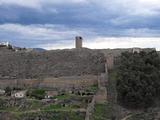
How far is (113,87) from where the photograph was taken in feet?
205

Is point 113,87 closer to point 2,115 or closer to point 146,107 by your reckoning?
point 146,107

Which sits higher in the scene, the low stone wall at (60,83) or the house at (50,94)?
the low stone wall at (60,83)

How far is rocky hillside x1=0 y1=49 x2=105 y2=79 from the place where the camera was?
70.0m

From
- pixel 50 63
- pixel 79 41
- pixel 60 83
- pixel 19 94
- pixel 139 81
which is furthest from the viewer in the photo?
pixel 79 41

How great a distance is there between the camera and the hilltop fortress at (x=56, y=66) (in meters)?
67.1

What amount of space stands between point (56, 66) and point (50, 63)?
118 cm

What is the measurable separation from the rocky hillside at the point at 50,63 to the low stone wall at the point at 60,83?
143cm

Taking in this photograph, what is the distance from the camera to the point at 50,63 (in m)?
72.4

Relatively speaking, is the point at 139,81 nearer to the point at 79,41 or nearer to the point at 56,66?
the point at 56,66

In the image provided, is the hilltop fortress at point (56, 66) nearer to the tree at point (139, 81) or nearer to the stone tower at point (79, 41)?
the stone tower at point (79, 41)

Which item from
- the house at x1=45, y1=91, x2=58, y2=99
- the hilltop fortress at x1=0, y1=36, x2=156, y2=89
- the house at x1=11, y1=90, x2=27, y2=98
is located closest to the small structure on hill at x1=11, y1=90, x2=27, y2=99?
the house at x1=11, y1=90, x2=27, y2=98

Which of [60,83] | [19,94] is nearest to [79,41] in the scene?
[60,83]

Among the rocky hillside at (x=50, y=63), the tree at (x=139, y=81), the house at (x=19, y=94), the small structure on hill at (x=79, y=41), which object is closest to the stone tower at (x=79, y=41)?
the small structure on hill at (x=79, y=41)

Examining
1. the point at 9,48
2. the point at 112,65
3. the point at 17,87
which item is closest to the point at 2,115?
the point at 17,87
